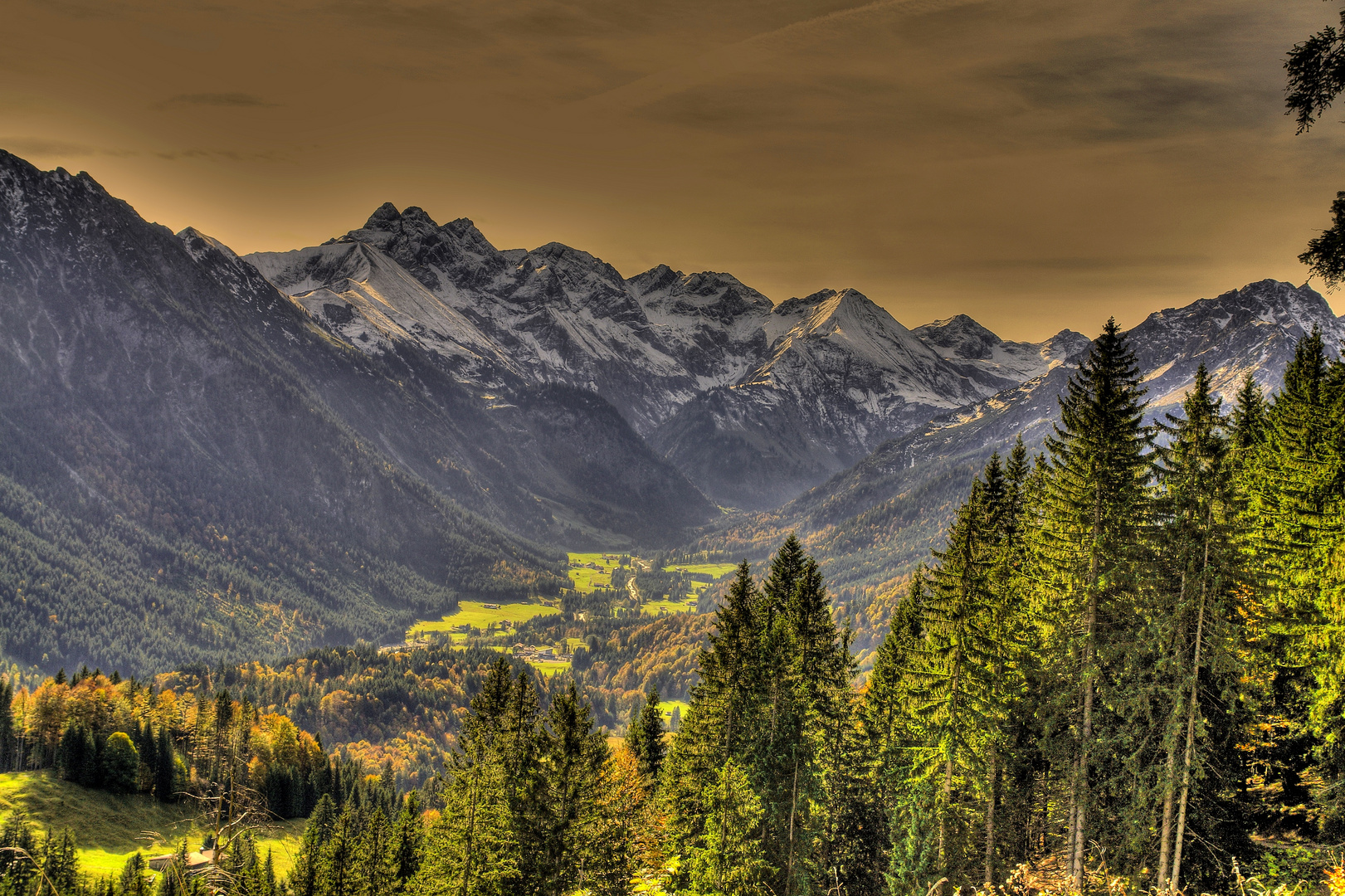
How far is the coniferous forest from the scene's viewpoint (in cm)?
3134

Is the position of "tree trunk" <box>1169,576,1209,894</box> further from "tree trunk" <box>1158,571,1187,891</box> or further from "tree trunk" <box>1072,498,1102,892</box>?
"tree trunk" <box>1072,498,1102,892</box>

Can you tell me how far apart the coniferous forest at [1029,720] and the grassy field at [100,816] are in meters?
65.0

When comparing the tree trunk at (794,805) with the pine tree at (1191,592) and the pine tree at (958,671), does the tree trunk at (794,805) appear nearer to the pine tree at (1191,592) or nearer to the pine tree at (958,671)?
the pine tree at (958,671)

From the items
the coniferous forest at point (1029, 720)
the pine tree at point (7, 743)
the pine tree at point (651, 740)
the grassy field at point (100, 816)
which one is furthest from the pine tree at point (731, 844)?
the pine tree at point (7, 743)

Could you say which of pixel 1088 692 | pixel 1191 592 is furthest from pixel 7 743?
pixel 1191 592

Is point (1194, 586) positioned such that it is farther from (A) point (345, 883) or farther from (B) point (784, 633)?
(A) point (345, 883)

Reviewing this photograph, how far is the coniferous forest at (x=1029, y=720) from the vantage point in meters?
31.3

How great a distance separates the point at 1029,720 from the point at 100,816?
388 feet

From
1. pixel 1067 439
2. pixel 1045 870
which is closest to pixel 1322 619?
pixel 1067 439

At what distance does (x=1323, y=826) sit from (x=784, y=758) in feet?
72.3

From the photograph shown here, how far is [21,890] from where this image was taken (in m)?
77.8

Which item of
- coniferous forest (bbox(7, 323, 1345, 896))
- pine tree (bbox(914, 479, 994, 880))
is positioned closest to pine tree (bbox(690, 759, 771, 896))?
coniferous forest (bbox(7, 323, 1345, 896))

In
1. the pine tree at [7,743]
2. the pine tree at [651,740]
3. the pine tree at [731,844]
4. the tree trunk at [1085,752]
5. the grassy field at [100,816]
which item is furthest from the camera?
the pine tree at [7,743]

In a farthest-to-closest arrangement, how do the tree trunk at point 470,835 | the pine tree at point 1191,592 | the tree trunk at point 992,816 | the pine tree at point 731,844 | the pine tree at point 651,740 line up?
1. the pine tree at point 651,740
2. the tree trunk at point 470,835
3. the pine tree at point 731,844
4. the tree trunk at point 992,816
5. the pine tree at point 1191,592
